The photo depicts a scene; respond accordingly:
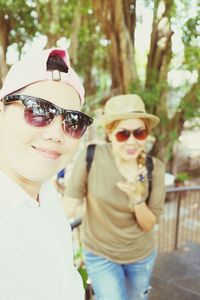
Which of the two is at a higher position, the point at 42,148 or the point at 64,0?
the point at 64,0

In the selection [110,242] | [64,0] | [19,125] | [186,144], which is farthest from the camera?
[186,144]

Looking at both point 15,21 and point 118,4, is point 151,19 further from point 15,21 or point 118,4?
point 15,21

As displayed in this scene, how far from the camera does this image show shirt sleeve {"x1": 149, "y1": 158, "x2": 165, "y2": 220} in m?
1.89

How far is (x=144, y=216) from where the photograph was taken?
1834 mm

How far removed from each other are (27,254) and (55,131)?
398 mm

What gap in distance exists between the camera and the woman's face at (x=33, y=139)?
3.11 ft

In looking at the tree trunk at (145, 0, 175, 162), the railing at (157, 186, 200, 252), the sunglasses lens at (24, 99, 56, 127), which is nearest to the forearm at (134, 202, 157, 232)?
the sunglasses lens at (24, 99, 56, 127)

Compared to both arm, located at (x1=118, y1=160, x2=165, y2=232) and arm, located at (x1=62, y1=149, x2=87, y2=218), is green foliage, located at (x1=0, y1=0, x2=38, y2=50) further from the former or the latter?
arm, located at (x1=118, y1=160, x2=165, y2=232)

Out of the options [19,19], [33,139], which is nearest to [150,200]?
[33,139]

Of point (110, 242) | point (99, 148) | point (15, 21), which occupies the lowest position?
point (110, 242)

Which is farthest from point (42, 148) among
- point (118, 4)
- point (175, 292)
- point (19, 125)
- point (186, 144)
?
point (186, 144)

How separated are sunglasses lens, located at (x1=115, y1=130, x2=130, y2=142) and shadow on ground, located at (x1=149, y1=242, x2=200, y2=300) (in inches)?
78.5

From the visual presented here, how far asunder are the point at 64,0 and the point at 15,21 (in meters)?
0.98

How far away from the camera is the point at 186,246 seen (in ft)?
13.9
